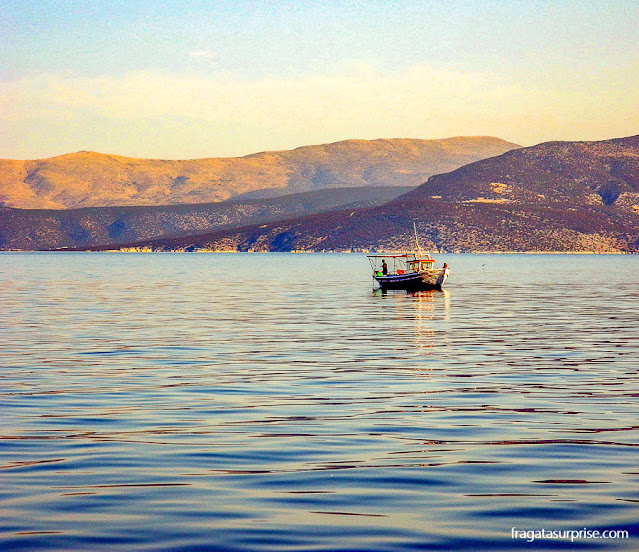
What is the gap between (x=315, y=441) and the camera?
20.9m

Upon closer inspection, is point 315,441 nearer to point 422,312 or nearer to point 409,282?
point 422,312

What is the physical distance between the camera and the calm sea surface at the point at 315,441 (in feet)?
48.2

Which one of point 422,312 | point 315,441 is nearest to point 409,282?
point 422,312

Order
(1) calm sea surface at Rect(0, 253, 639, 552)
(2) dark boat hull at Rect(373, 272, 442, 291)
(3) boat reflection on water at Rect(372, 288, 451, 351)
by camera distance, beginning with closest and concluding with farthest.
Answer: (1) calm sea surface at Rect(0, 253, 639, 552)
(3) boat reflection on water at Rect(372, 288, 451, 351)
(2) dark boat hull at Rect(373, 272, 442, 291)

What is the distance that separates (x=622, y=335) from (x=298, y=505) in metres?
35.7

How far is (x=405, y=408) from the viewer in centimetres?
2536

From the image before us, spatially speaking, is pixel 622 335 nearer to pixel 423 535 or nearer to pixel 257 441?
pixel 257 441

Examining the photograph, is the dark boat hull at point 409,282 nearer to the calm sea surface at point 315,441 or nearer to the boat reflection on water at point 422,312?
the boat reflection on water at point 422,312

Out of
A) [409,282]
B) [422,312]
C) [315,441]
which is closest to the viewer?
[315,441]

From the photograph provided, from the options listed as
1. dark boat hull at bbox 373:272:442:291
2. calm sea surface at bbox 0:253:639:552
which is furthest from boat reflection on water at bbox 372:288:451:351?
calm sea surface at bbox 0:253:639:552

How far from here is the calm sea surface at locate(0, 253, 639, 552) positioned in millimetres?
14703

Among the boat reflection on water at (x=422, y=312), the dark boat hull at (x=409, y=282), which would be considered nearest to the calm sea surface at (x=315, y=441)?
the boat reflection on water at (x=422, y=312)

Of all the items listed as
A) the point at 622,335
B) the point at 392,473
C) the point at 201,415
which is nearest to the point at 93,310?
the point at 622,335

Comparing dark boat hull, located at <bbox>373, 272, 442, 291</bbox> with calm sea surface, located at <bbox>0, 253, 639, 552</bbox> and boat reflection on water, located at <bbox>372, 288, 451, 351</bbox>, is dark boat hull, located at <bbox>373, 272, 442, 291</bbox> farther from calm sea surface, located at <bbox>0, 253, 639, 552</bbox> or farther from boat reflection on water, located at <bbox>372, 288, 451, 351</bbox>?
calm sea surface, located at <bbox>0, 253, 639, 552</bbox>
